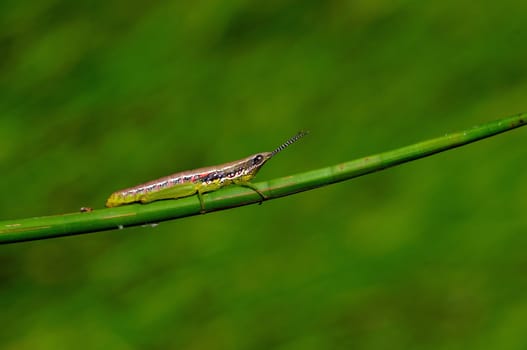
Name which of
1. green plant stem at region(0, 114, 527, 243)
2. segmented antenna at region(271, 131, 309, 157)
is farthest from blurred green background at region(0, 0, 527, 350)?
green plant stem at region(0, 114, 527, 243)

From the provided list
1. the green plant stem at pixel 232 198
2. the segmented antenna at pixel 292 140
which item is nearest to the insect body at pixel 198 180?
the segmented antenna at pixel 292 140

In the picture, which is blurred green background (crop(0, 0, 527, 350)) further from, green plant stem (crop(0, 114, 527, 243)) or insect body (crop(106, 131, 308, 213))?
green plant stem (crop(0, 114, 527, 243))

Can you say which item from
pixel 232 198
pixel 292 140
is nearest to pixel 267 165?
pixel 292 140

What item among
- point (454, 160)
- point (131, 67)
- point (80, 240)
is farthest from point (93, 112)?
point (454, 160)

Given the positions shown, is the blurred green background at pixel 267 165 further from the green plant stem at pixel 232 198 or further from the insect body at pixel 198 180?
the green plant stem at pixel 232 198

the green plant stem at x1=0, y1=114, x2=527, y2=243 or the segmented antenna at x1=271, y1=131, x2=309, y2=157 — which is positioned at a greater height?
the segmented antenna at x1=271, y1=131, x2=309, y2=157

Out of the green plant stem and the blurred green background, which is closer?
the green plant stem

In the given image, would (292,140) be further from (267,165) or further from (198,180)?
(198,180)

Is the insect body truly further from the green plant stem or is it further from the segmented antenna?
the green plant stem
